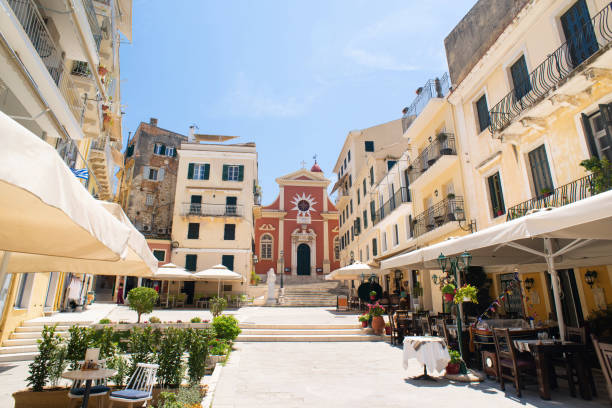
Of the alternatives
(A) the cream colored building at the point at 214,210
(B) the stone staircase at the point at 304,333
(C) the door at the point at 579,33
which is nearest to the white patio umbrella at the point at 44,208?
(B) the stone staircase at the point at 304,333

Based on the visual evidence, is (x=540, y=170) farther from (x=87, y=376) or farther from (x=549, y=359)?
(x=87, y=376)

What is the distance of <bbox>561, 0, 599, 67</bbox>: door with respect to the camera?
24.9ft

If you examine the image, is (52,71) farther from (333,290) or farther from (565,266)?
(333,290)

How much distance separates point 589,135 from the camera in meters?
7.75

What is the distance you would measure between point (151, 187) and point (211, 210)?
8749 millimetres

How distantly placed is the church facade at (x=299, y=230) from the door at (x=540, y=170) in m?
24.4

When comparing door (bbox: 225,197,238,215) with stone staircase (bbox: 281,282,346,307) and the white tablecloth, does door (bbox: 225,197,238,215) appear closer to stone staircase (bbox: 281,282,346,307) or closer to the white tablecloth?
stone staircase (bbox: 281,282,346,307)

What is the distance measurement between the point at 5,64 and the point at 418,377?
10071 mm

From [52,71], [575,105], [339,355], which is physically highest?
[52,71]

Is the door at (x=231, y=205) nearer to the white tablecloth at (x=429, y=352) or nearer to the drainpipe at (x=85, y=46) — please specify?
the drainpipe at (x=85, y=46)

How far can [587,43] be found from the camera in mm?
7656

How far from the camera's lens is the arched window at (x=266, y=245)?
Result: 33.8 m

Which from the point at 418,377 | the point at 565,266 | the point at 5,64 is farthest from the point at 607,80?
the point at 5,64

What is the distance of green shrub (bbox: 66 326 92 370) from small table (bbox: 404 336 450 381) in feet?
16.8
